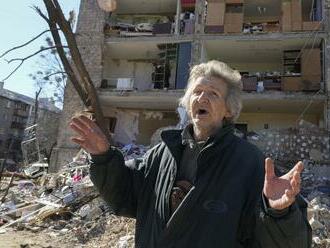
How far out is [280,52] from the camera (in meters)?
20.8

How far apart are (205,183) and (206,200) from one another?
0.29 ft

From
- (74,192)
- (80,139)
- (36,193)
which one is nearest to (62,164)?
(36,193)

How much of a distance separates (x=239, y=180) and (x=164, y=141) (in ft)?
1.73

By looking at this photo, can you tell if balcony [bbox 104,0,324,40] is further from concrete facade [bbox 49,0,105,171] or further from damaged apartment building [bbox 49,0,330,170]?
concrete facade [bbox 49,0,105,171]

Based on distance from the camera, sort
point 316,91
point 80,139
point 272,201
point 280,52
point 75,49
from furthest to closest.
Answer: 1. point 280,52
2. point 316,91
3. point 75,49
4. point 80,139
5. point 272,201

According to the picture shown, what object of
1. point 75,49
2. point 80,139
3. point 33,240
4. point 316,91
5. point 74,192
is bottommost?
point 33,240

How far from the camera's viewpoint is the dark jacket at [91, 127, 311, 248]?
6.51ft

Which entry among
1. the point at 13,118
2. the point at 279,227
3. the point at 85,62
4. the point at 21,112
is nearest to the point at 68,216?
the point at 279,227

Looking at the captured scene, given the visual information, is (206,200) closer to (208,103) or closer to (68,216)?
(208,103)

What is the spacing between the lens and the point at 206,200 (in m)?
2.22

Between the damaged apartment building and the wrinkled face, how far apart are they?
16415 mm

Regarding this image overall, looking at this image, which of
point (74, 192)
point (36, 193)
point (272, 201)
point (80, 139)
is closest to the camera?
point (272, 201)

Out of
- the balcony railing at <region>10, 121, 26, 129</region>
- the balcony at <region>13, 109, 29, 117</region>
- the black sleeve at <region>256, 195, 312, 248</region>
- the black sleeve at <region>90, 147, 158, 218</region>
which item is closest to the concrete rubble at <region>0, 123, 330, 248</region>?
the black sleeve at <region>90, 147, 158, 218</region>

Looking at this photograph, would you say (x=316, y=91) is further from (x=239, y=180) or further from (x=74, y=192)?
(x=239, y=180)
